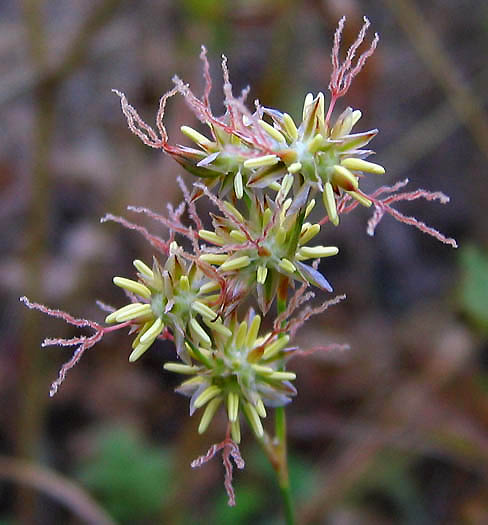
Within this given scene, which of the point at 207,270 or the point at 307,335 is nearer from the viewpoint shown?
the point at 207,270

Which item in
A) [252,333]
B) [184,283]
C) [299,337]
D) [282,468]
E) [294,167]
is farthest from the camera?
[299,337]

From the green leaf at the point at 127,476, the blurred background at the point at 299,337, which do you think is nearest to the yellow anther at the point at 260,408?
the blurred background at the point at 299,337

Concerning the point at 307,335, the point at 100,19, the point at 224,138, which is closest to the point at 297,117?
the point at 307,335

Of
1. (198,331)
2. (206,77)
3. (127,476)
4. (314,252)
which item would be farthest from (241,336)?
(127,476)

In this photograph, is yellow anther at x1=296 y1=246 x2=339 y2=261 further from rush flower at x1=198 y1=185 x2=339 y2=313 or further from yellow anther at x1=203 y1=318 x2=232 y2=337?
yellow anther at x1=203 y1=318 x2=232 y2=337

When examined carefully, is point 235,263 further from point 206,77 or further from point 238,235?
point 206,77

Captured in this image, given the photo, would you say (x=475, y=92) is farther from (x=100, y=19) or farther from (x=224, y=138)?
(x=224, y=138)
